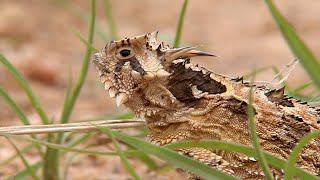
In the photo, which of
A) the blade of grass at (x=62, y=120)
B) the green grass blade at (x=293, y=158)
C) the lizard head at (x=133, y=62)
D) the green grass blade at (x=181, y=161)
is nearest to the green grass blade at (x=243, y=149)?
the green grass blade at (x=293, y=158)

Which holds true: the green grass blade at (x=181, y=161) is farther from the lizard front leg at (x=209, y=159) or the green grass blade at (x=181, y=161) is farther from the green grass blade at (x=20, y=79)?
the green grass blade at (x=20, y=79)

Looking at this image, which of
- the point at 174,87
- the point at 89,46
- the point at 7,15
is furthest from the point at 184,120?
the point at 7,15

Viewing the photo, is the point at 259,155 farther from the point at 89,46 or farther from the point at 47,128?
the point at 89,46

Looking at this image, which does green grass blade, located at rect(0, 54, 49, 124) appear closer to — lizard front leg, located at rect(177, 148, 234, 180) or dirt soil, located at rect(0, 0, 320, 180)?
lizard front leg, located at rect(177, 148, 234, 180)

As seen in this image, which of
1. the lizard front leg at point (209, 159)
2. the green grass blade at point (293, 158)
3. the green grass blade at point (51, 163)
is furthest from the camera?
the green grass blade at point (51, 163)

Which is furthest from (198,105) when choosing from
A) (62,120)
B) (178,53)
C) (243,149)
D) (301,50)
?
(62,120)

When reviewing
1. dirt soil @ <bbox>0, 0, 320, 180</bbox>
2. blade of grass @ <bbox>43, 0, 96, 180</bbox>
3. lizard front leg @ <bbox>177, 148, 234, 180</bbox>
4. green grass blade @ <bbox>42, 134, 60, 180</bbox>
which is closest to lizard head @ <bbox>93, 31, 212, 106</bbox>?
lizard front leg @ <bbox>177, 148, 234, 180</bbox>

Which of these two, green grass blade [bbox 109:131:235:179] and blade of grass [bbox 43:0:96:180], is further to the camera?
blade of grass [bbox 43:0:96:180]
